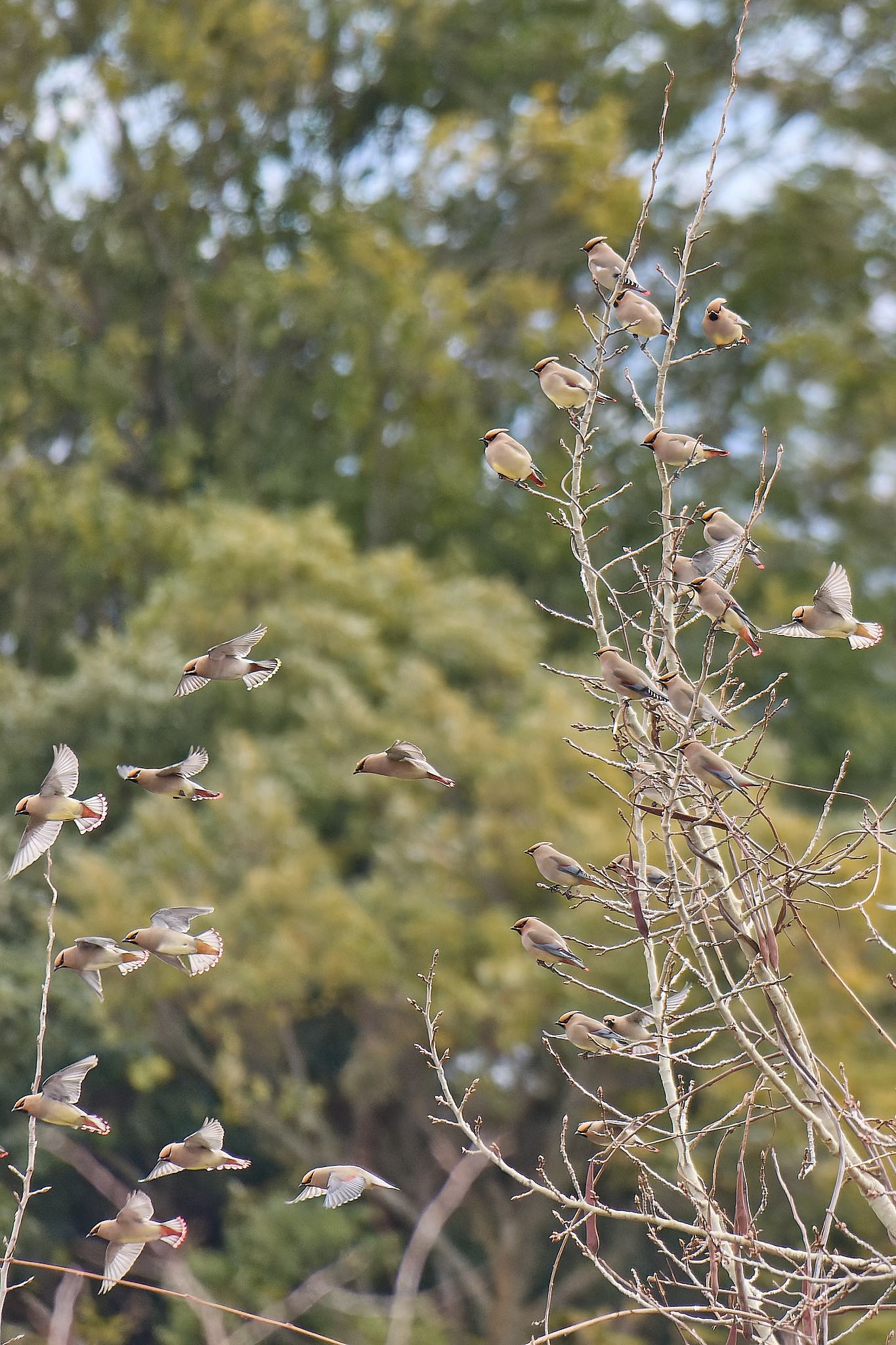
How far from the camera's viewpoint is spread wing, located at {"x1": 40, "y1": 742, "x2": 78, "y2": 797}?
2320mm

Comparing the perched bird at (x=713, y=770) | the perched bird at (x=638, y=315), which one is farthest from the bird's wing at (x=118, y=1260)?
the perched bird at (x=638, y=315)

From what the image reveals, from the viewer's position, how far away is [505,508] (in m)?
14.5

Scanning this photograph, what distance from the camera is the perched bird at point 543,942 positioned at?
2256 mm

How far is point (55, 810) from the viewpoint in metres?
2.29

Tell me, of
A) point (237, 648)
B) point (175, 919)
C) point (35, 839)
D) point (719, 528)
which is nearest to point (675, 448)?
point (719, 528)

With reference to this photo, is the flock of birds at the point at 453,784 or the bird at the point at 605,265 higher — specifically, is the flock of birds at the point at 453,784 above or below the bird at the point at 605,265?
below

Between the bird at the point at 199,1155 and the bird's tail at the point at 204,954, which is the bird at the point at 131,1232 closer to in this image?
the bird at the point at 199,1155

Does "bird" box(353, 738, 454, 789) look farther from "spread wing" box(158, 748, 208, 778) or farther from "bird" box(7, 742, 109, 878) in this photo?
"bird" box(7, 742, 109, 878)

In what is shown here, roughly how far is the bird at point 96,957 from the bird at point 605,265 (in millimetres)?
1234

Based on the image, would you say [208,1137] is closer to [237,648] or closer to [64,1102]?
[64,1102]

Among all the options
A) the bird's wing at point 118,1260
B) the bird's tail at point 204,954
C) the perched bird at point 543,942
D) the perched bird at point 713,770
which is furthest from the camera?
the bird's tail at point 204,954

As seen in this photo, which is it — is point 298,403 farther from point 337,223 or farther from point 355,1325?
point 355,1325

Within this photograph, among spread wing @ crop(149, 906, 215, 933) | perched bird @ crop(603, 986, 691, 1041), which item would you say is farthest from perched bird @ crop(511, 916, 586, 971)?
spread wing @ crop(149, 906, 215, 933)

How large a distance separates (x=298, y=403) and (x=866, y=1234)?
9559mm
